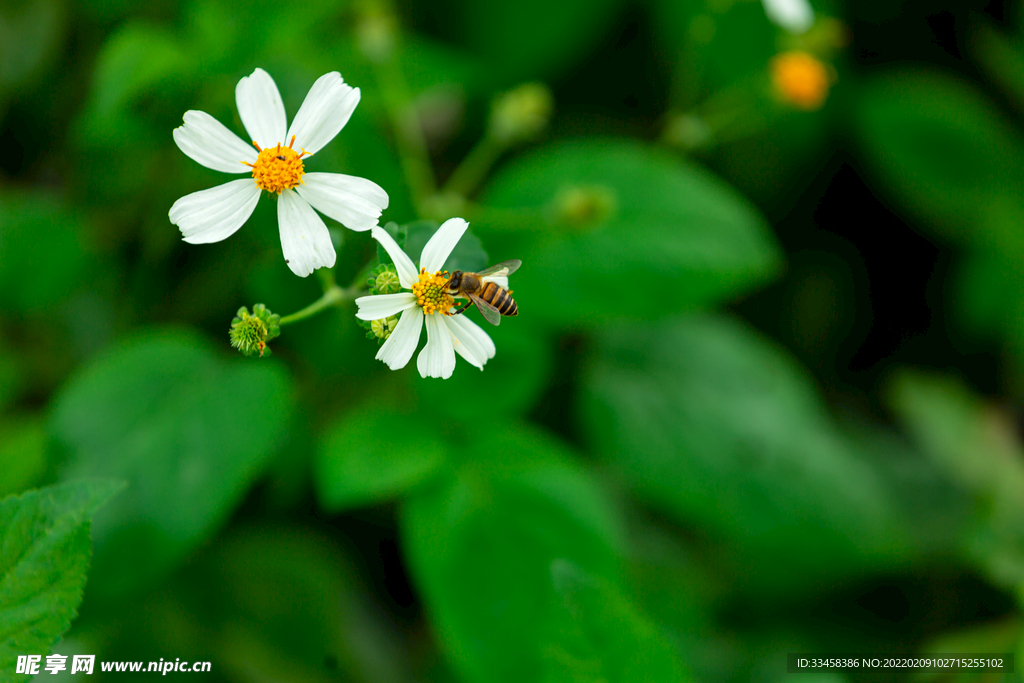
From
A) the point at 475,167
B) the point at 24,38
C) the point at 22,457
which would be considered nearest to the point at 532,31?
the point at 475,167

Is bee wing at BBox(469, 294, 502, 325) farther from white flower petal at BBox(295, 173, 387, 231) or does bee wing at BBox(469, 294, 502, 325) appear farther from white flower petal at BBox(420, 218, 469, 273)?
white flower petal at BBox(295, 173, 387, 231)

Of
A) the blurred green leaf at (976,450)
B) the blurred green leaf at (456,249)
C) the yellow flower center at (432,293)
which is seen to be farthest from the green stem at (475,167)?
the blurred green leaf at (976,450)

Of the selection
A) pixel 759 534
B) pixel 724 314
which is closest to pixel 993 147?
pixel 724 314

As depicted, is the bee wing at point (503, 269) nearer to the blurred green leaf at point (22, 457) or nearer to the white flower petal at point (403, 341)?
the white flower petal at point (403, 341)

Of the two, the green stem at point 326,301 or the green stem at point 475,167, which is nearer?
the green stem at point 326,301

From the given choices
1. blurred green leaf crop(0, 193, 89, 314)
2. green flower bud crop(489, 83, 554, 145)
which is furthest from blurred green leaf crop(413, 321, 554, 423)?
blurred green leaf crop(0, 193, 89, 314)

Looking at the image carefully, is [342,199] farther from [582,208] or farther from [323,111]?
[582,208]
